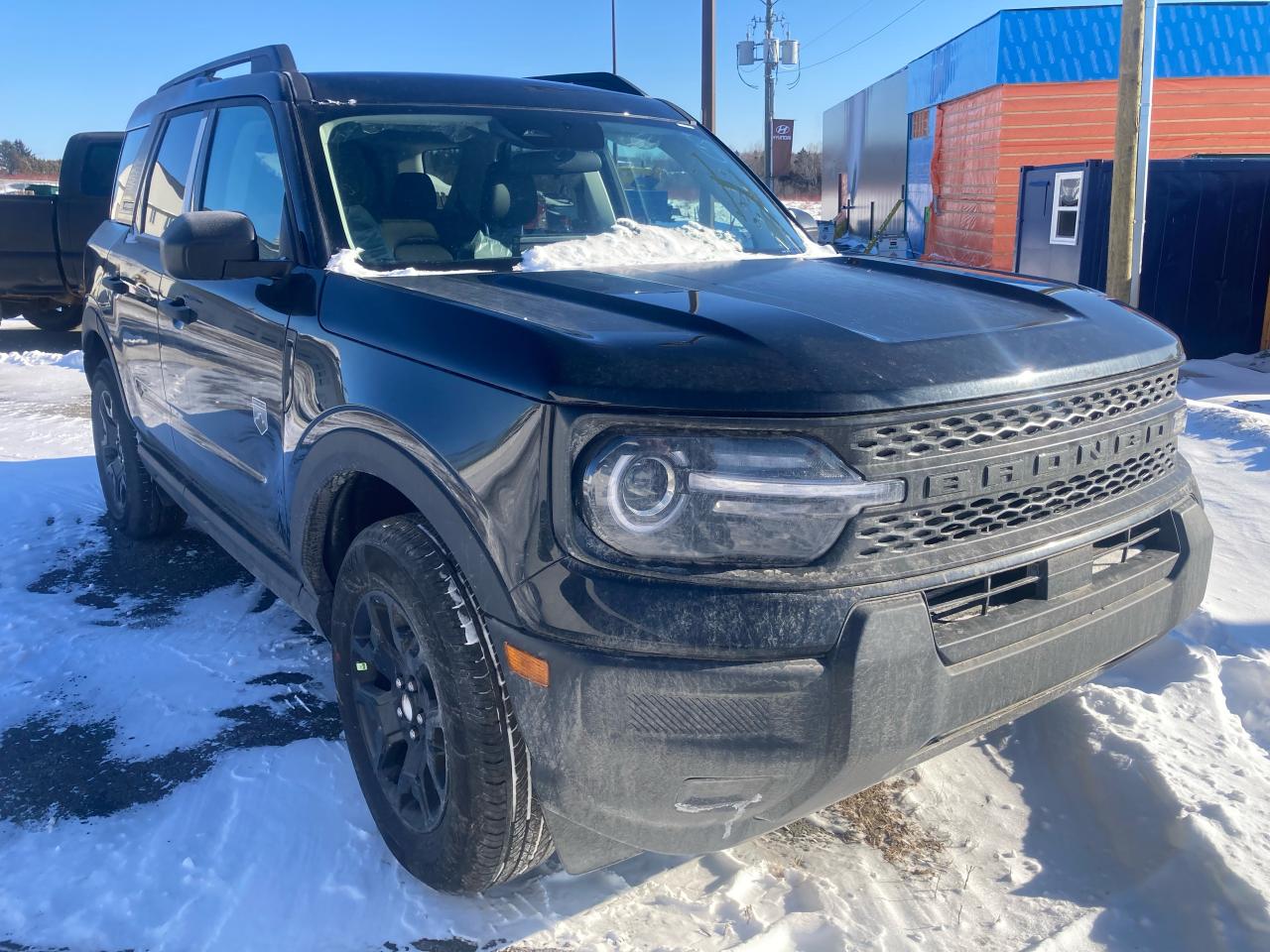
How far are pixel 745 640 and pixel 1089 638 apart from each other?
2.86 ft

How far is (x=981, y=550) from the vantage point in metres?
2.08

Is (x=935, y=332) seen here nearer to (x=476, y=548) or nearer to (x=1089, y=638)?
(x=1089, y=638)

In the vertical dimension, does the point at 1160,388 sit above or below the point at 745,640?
above

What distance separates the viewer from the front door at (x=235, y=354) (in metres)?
3.01

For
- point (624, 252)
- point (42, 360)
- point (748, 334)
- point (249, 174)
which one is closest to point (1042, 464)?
point (748, 334)

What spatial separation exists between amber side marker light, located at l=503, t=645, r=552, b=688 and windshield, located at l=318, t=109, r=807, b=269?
132cm

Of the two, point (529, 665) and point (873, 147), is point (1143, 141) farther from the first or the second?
point (873, 147)

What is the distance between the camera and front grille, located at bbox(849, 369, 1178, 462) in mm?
1952

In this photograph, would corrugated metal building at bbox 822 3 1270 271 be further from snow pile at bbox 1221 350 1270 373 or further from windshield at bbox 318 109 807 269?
windshield at bbox 318 109 807 269

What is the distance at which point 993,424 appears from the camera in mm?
2080

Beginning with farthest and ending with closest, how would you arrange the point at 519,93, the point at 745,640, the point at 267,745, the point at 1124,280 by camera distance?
the point at 1124,280, the point at 519,93, the point at 267,745, the point at 745,640

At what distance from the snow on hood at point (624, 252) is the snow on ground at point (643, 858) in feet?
4.67

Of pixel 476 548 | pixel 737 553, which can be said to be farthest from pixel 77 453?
pixel 737 553

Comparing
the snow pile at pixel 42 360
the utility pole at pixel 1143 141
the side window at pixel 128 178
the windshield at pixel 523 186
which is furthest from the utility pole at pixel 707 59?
the windshield at pixel 523 186
